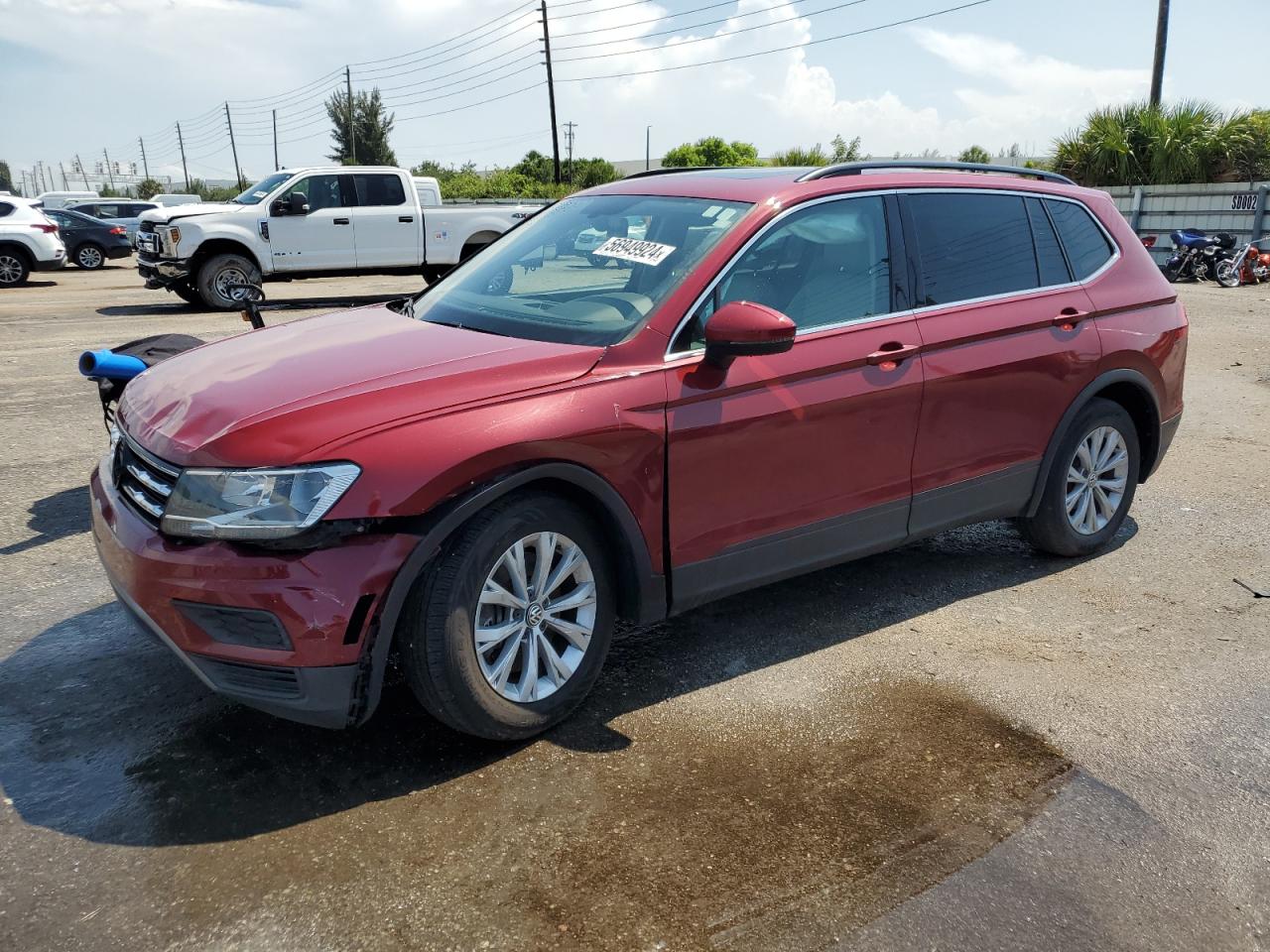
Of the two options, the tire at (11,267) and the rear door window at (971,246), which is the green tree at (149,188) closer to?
the tire at (11,267)

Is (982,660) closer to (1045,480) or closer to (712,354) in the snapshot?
(1045,480)

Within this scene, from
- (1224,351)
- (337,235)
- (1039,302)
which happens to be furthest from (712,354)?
(337,235)

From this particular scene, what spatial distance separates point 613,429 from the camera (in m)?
3.29

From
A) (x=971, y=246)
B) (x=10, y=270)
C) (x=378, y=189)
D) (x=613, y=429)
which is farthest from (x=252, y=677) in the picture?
(x=10, y=270)

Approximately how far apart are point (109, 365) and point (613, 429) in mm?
2957

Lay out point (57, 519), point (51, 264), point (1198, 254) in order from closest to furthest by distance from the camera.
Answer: point (57, 519)
point (51, 264)
point (1198, 254)

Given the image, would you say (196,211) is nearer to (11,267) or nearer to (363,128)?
(11,267)

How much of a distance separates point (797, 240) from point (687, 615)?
1610 millimetres

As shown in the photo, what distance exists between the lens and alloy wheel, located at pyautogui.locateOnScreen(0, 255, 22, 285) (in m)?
19.4

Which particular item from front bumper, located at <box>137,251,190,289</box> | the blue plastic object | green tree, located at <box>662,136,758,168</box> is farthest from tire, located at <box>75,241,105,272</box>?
green tree, located at <box>662,136,758,168</box>

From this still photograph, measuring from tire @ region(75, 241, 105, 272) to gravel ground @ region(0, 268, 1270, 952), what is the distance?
23800mm

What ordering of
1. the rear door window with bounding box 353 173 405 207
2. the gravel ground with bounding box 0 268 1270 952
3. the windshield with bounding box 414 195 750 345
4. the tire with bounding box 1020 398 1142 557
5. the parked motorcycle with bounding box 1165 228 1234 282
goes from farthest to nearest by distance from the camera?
the parked motorcycle with bounding box 1165 228 1234 282
the rear door window with bounding box 353 173 405 207
the tire with bounding box 1020 398 1142 557
the windshield with bounding box 414 195 750 345
the gravel ground with bounding box 0 268 1270 952

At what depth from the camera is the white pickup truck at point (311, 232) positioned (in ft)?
48.9

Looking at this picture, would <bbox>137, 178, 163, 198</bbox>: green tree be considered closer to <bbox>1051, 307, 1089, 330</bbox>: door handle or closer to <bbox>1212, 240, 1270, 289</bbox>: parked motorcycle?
<bbox>1212, 240, 1270, 289</bbox>: parked motorcycle
